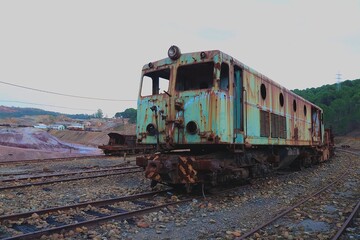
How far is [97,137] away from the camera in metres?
57.8

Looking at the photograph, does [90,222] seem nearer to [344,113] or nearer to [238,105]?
[238,105]

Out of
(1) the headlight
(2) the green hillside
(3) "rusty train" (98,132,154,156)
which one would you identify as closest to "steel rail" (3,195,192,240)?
(1) the headlight

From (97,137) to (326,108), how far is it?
4099 centimetres

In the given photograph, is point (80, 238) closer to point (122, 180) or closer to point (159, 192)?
point (159, 192)

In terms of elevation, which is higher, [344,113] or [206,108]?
[344,113]

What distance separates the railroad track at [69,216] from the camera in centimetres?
507

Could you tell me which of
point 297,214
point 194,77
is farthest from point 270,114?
point 297,214

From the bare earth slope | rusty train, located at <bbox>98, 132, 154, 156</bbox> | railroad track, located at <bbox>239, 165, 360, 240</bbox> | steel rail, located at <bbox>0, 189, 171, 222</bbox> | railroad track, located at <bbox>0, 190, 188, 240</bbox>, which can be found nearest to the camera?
railroad track, located at <bbox>0, 190, 188, 240</bbox>

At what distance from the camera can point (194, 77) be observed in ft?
29.0

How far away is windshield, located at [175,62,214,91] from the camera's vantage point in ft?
27.4

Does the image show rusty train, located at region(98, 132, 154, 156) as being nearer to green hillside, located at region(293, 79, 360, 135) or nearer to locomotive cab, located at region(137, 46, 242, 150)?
locomotive cab, located at region(137, 46, 242, 150)

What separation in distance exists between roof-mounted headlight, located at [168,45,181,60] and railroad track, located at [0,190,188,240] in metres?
3.62

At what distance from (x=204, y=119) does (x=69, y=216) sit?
3.57 m

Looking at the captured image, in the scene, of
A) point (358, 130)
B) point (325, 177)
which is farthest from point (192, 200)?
point (358, 130)
